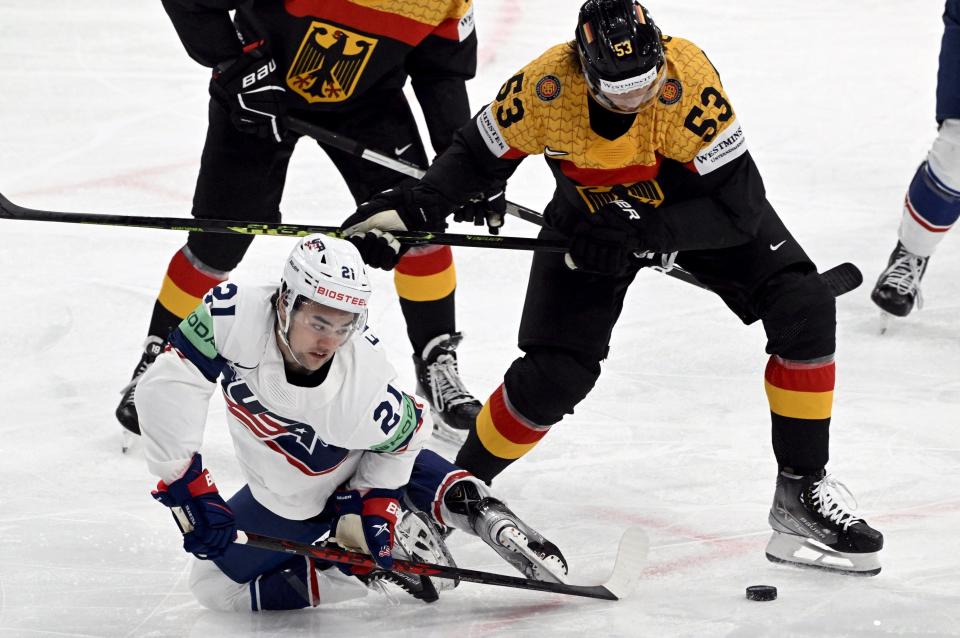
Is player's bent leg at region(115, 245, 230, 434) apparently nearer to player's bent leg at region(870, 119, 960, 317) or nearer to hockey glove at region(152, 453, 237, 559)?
hockey glove at region(152, 453, 237, 559)

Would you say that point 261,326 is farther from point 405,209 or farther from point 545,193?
point 545,193

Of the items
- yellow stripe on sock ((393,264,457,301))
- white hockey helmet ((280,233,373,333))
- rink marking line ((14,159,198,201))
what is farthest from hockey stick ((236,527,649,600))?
rink marking line ((14,159,198,201))

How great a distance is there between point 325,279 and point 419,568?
0.65 metres

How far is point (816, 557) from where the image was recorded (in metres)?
2.89

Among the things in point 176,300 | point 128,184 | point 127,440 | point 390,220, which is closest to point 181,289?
point 176,300

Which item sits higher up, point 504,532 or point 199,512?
point 199,512

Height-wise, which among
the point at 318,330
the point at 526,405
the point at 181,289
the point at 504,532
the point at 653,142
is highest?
the point at 653,142

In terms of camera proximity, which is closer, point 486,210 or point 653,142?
point 653,142

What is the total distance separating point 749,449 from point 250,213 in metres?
1.41

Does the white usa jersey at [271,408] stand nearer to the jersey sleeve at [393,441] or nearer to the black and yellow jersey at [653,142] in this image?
the jersey sleeve at [393,441]

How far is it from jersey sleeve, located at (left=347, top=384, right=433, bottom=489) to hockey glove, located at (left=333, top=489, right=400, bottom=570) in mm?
22

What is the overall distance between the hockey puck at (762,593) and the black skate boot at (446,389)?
1.12 metres

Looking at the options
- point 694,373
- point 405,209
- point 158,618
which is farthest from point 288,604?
point 694,373

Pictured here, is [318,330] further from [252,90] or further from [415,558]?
[252,90]
